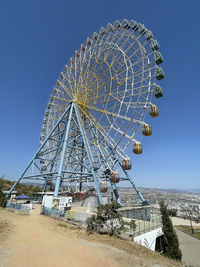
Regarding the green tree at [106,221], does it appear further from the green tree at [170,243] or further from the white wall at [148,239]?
the green tree at [170,243]

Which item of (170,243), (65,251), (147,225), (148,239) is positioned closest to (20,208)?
(65,251)

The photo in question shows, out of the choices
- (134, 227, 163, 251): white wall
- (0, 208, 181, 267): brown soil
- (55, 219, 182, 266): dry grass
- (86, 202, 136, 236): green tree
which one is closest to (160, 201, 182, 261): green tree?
(134, 227, 163, 251): white wall

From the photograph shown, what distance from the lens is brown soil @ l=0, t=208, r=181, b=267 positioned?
19.4ft

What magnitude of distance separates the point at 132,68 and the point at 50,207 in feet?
52.3

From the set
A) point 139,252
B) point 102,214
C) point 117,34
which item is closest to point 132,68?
point 117,34

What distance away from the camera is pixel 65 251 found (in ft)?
22.4

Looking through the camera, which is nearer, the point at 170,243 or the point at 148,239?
the point at 148,239

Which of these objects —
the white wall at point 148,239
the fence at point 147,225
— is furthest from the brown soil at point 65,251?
the fence at point 147,225

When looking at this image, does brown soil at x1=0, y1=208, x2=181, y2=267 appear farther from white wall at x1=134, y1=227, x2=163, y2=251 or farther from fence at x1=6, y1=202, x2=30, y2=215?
fence at x1=6, y1=202, x2=30, y2=215

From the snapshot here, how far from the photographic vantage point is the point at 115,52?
17.8 m

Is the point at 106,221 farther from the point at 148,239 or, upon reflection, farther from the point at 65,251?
the point at 148,239

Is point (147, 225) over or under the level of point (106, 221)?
under

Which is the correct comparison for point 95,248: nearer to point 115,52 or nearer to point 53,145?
point 115,52

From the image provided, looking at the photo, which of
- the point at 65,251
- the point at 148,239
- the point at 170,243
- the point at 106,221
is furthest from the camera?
the point at 170,243
